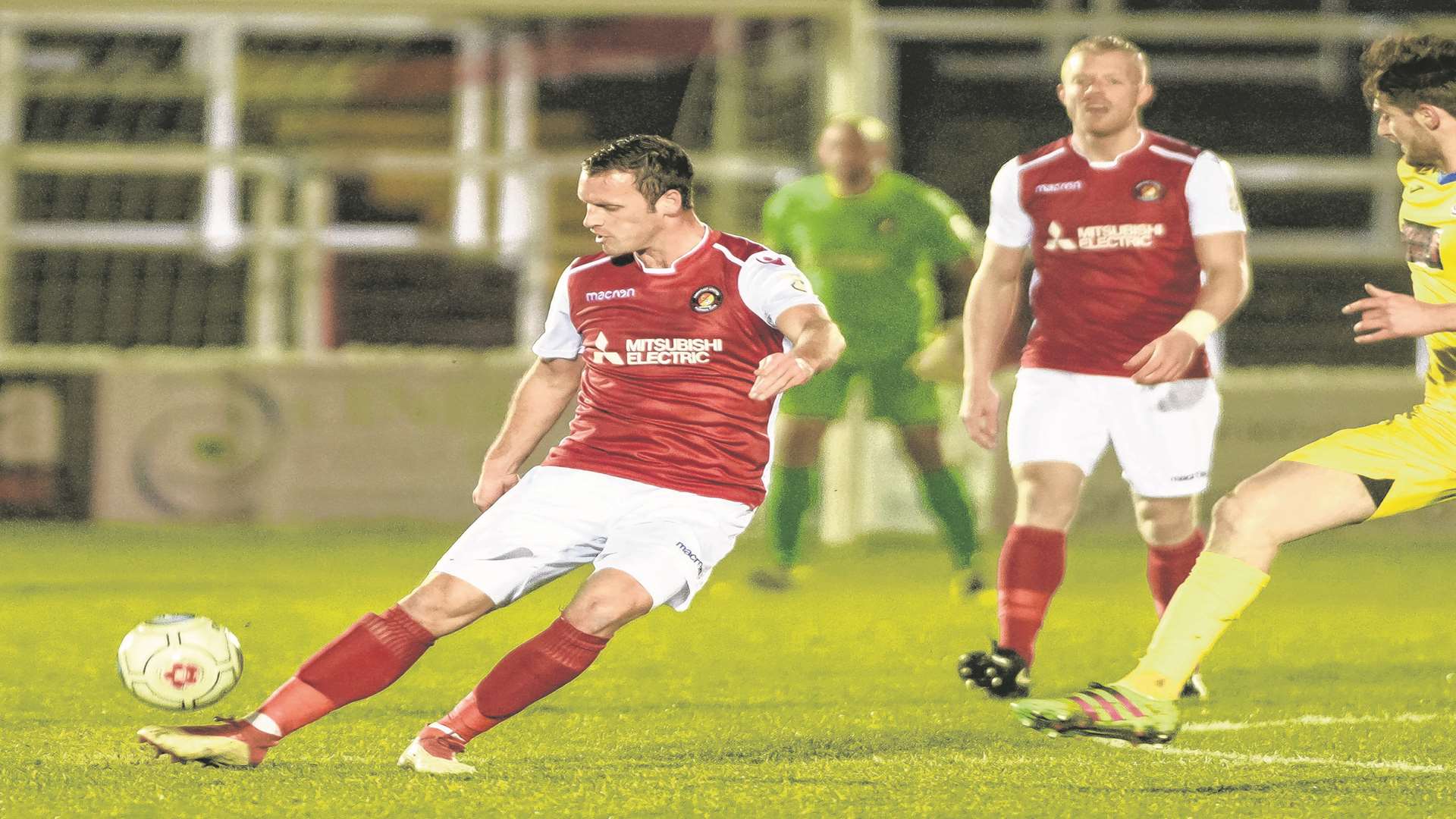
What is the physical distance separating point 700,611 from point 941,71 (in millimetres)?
7078

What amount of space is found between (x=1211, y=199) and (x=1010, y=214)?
1.75ft

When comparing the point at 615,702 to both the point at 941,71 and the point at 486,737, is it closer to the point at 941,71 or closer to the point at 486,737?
the point at 486,737

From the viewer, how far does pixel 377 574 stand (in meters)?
9.47

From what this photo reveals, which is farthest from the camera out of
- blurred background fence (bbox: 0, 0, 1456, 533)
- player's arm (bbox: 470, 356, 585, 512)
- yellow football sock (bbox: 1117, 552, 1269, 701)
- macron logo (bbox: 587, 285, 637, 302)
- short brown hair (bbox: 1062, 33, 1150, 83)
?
blurred background fence (bbox: 0, 0, 1456, 533)

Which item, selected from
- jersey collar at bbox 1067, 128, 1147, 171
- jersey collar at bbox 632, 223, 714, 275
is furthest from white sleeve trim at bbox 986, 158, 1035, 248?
jersey collar at bbox 632, 223, 714, 275

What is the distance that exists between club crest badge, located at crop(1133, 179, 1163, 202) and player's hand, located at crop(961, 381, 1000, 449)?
62 centimetres

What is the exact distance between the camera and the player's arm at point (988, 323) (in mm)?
5672

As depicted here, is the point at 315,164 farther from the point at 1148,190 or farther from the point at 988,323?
the point at 1148,190

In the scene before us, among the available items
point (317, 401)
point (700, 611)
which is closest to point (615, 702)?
point (700, 611)

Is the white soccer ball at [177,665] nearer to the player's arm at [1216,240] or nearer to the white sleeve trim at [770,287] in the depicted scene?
the white sleeve trim at [770,287]

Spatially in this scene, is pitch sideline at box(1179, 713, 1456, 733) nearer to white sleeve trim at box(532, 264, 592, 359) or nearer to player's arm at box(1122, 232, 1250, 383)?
player's arm at box(1122, 232, 1250, 383)

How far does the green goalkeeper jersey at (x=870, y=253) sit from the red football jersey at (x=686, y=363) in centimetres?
390

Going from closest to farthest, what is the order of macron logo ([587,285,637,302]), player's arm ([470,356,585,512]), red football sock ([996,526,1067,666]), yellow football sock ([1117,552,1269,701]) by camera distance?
yellow football sock ([1117,552,1269,701]) → macron logo ([587,285,637,302]) → player's arm ([470,356,585,512]) → red football sock ([996,526,1067,666])

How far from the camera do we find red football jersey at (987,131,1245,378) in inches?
219
